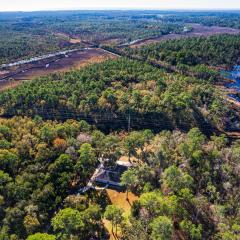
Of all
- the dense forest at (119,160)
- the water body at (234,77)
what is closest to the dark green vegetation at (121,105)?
the dense forest at (119,160)

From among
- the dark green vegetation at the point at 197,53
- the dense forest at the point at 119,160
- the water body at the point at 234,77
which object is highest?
the dense forest at the point at 119,160

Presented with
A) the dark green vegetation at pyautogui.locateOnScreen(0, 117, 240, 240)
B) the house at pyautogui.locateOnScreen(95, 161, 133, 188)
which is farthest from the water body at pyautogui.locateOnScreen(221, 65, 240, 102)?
the house at pyautogui.locateOnScreen(95, 161, 133, 188)

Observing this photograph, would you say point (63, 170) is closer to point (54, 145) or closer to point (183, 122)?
point (54, 145)

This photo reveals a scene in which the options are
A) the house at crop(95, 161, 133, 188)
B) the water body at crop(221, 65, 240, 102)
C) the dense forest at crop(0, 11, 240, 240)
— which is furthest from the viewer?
the water body at crop(221, 65, 240, 102)

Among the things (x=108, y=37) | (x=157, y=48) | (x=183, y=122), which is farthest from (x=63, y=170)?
(x=108, y=37)

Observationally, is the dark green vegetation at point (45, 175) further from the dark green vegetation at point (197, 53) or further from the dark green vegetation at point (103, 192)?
the dark green vegetation at point (197, 53)

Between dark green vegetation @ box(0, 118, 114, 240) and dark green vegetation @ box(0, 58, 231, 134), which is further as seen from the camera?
dark green vegetation @ box(0, 58, 231, 134)

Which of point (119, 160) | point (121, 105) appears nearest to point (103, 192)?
point (119, 160)

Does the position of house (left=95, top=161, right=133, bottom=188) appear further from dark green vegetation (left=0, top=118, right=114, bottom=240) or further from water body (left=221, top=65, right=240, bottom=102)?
water body (left=221, top=65, right=240, bottom=102)

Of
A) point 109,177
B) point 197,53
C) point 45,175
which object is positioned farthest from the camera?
point 197,53

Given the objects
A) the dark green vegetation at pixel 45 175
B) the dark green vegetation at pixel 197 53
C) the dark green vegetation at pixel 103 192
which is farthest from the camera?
the dark green vegetation at pixel 197 53

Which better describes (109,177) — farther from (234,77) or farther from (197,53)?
(197,53)
